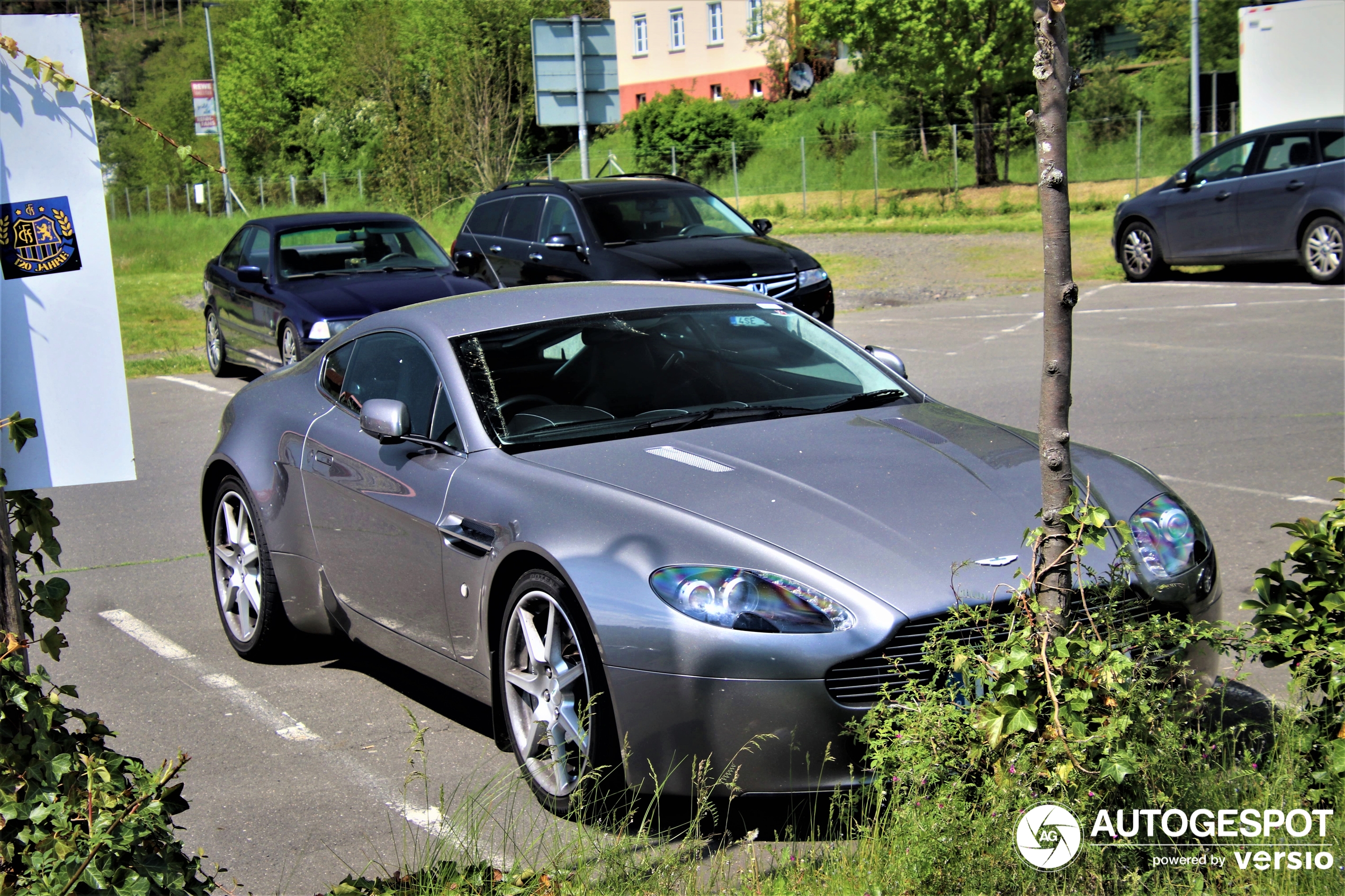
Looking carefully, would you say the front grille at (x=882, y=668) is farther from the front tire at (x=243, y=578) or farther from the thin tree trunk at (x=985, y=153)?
the thin tree trunk at (x=985, y=153)

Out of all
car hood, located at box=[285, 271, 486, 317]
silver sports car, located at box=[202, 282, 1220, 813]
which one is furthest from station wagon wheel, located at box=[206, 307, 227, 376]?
silver sports car, located at box=[202, 282, 1220, 813]

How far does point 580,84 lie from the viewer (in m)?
18.6

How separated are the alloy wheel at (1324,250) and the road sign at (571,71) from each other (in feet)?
29.3

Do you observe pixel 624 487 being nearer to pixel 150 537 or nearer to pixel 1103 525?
pixel 1103 525

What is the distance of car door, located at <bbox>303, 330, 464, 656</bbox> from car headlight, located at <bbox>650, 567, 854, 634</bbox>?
1.07 meters

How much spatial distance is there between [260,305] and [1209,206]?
476 inches

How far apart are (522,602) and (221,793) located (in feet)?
3.86

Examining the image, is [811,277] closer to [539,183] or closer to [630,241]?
[630,241]

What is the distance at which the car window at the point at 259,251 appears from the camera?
14078 millimetres

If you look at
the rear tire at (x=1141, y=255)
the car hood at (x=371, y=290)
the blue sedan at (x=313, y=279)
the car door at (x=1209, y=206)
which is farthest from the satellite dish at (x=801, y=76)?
the car hood at (x=371, y=290)

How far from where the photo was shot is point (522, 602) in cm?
405

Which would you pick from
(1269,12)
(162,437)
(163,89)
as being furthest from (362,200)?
(163,89)

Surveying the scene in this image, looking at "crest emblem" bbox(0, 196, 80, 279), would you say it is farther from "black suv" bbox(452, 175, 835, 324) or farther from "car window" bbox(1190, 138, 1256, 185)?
"car window" bbox(1190, 138, 1256, 185)

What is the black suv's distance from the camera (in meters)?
13.3
